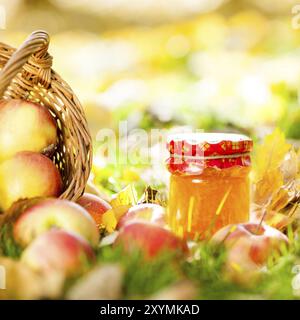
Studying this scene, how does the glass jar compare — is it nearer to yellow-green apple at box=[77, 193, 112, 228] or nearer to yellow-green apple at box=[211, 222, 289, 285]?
yellow-green apple at box=[211, 222, 289, 285]

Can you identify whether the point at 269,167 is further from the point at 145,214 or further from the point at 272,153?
the point at 145,214

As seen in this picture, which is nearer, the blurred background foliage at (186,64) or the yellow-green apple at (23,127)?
the yellow-green apple at (23,127)

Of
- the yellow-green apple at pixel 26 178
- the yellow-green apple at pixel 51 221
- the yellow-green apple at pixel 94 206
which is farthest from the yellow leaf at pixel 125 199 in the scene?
the yellow-green apple at pixel 51 221

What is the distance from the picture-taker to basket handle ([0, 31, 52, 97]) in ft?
2.75

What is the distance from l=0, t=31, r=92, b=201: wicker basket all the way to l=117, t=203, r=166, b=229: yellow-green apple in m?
0.09

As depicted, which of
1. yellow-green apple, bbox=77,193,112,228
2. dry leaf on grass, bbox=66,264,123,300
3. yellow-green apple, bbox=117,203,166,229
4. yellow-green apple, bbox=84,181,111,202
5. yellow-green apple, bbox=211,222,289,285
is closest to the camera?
dry leaf on grass, bbox=66,264,123,300

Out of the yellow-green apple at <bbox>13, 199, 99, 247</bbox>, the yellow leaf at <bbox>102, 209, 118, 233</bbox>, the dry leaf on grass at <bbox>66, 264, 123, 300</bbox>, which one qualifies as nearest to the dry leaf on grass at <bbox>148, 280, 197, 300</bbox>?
the dry leaf on grass at <bbox>66, 264, 123, 300</bbox>

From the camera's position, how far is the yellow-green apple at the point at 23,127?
961 mm

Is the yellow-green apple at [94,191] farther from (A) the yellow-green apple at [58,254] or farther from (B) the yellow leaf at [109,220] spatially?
(A) the yellow-green apple at [58,254]

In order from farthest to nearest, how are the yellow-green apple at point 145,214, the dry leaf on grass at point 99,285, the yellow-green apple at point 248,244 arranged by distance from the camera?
the yellow-green apple at point 145,214 < the yellow-green apple at point 248,244 < the dry leaf on grass at point 99,285

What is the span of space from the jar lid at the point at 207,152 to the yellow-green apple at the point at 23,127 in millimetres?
221

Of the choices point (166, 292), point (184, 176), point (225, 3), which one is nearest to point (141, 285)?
point (166, 292)

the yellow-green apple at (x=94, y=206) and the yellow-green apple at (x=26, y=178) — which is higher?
the yellow-green apple at (x=26, y=178)

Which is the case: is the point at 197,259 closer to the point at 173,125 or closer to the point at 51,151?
the point at 51,151
